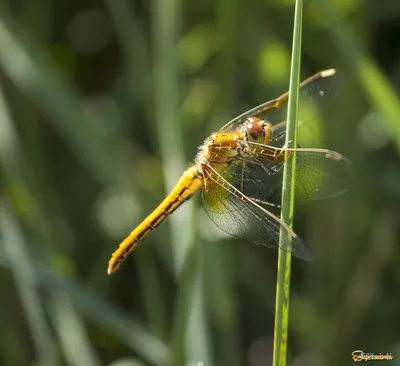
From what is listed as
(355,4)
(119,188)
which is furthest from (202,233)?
(355,4)

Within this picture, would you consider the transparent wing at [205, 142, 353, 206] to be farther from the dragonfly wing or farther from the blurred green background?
the blurred green background

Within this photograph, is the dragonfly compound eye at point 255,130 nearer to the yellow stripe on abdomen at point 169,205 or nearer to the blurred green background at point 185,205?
the yellow stripe on abdomen at point 169,205

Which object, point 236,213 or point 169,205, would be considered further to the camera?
point 169,205

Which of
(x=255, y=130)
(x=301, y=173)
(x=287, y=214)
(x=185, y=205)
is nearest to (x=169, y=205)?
(x=185, y=205)

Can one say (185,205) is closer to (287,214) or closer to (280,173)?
(280,173)

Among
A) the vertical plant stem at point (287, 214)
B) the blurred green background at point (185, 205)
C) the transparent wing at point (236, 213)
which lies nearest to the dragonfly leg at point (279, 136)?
the transparent wing at point (236, 213)
